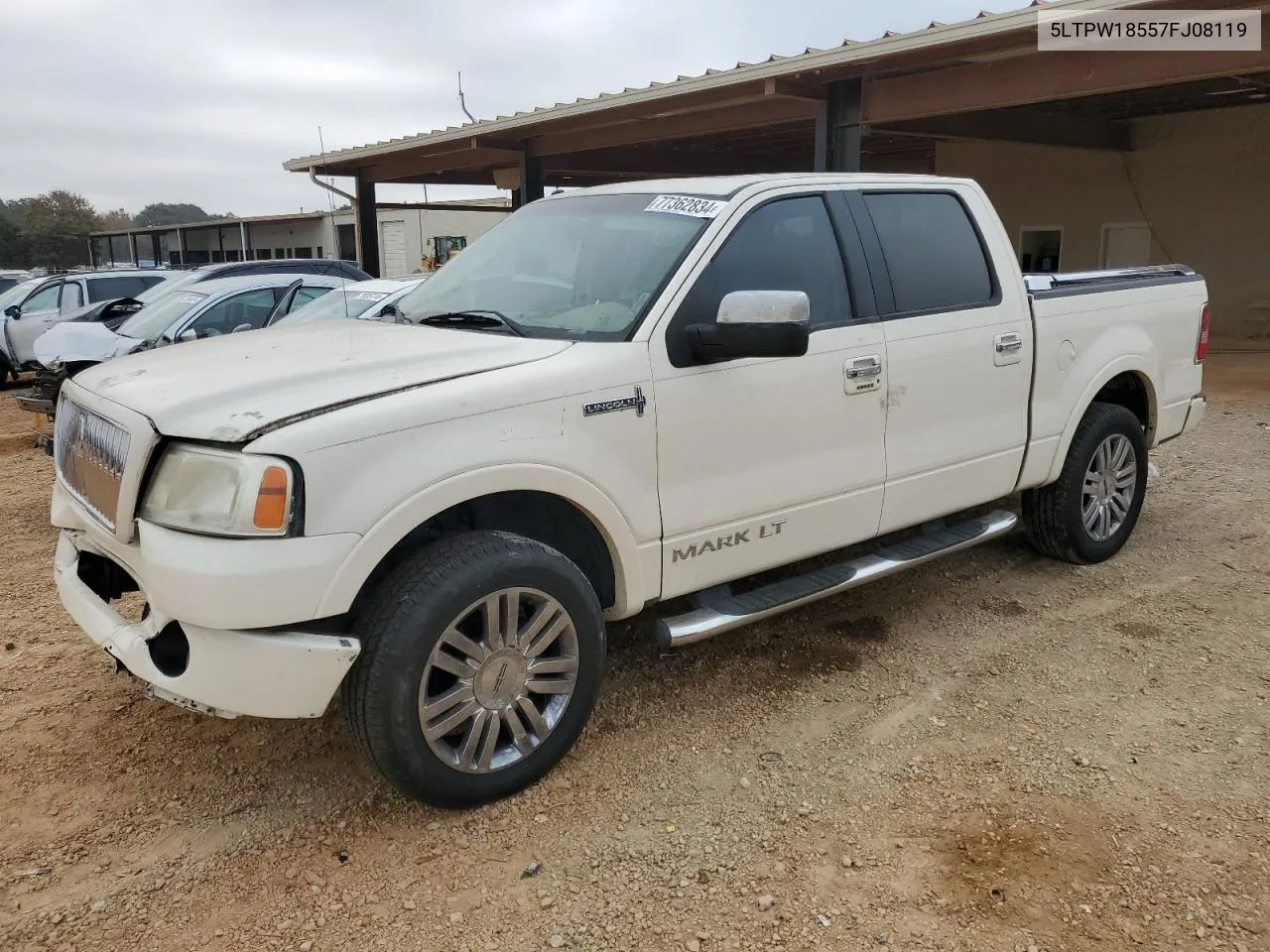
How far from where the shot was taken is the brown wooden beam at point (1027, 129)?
13.6m

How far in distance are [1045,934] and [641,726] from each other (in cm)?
153

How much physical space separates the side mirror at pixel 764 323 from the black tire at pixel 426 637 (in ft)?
2.99

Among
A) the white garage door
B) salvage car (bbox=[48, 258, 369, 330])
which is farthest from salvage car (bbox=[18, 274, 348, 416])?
the white garage door

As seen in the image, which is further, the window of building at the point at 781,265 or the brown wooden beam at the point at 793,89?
the brown wooden beam at the point at 793,89

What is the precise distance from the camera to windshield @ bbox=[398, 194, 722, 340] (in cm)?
349

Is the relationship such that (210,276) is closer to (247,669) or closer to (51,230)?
(247,669)

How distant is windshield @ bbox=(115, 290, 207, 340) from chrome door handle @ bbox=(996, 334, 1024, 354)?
24.9ft

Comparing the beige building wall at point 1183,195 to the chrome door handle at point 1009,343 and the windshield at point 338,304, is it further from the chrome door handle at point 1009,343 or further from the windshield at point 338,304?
the chrome door handle at point 1009,343

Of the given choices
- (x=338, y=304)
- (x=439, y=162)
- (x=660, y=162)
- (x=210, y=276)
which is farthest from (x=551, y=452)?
(x=439, y=162)

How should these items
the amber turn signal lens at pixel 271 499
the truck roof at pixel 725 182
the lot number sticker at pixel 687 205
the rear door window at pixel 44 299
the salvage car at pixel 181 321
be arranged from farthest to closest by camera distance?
the rear door window at pixel 44 299 → the salvage car at pixel 181 321 → the truck roof at pixel 725 182 → the lot number sticker at pixel 687 205 → the amber turn signal lens at pixel 271 499

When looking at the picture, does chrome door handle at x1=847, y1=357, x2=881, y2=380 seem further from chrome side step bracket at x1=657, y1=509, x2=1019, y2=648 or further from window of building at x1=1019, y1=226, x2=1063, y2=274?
window of building at x1=1019, y1=226, x2=1063, y2=274

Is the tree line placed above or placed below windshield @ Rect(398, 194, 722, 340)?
above

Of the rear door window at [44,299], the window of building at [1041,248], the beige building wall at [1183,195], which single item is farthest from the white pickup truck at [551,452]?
the window of building at [1041,248]

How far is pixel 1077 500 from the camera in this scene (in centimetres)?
504
